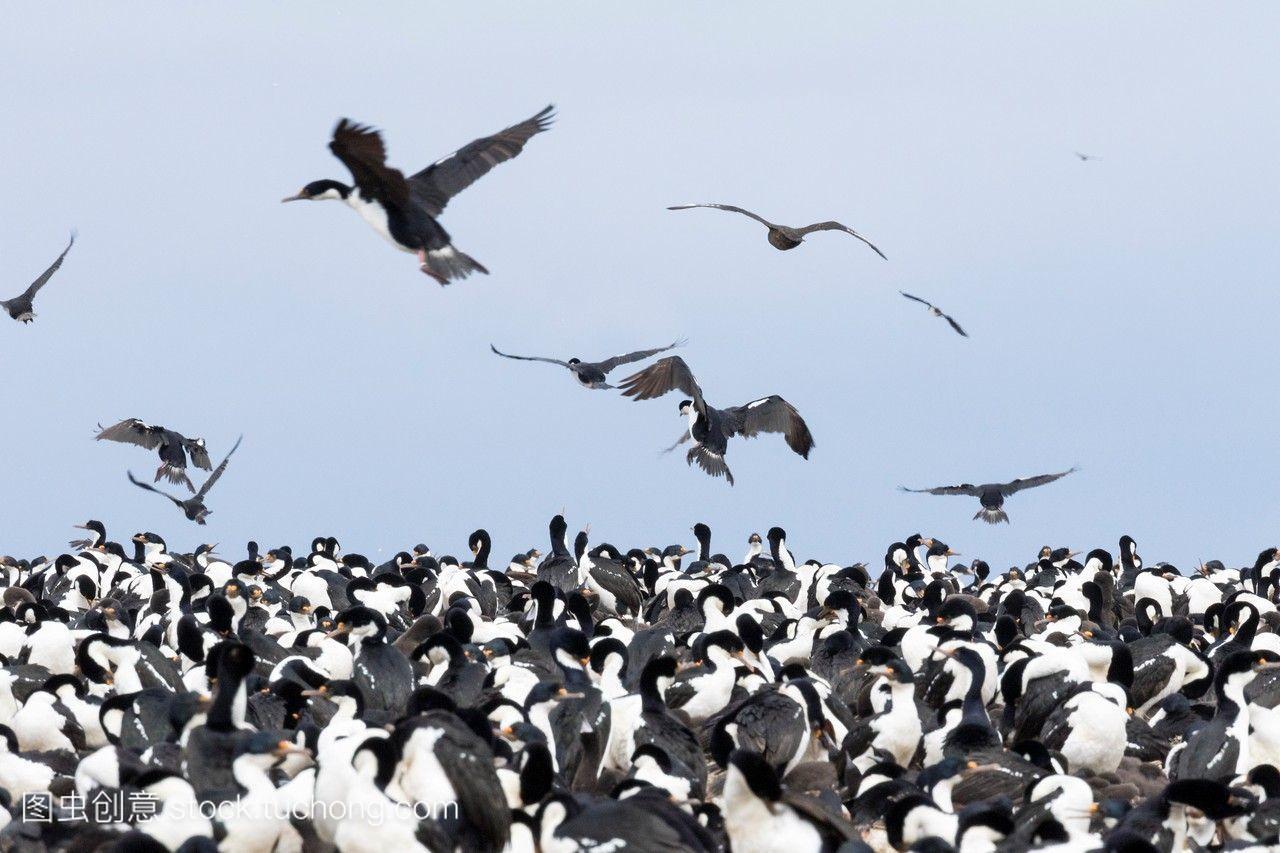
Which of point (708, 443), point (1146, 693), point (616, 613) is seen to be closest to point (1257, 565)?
point (708, 443)

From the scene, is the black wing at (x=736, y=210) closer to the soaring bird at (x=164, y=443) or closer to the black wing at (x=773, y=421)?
the black wing at (x=773, y=421)

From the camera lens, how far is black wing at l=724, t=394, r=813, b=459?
941 inches

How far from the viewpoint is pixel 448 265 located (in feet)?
48.3

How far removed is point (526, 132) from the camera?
15789 millimetres

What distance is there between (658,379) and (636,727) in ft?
31.2

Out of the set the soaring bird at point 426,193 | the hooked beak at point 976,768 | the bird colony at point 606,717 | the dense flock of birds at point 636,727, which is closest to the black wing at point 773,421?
the bird colony at point 606,717

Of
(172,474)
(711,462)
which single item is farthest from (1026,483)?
(172,474)

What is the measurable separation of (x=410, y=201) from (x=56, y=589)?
11283 mm

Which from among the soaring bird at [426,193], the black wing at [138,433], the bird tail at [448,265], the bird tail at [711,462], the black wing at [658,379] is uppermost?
the soaring bird at [426,193]

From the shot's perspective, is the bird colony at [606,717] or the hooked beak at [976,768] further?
the hooked beak at [976,768]

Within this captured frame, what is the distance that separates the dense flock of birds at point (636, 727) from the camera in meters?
9.01

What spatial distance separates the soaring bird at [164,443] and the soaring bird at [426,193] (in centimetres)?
1562

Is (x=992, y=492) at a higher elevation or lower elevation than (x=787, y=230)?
lower

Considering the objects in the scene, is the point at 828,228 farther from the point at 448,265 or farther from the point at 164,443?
the point at 164,443
